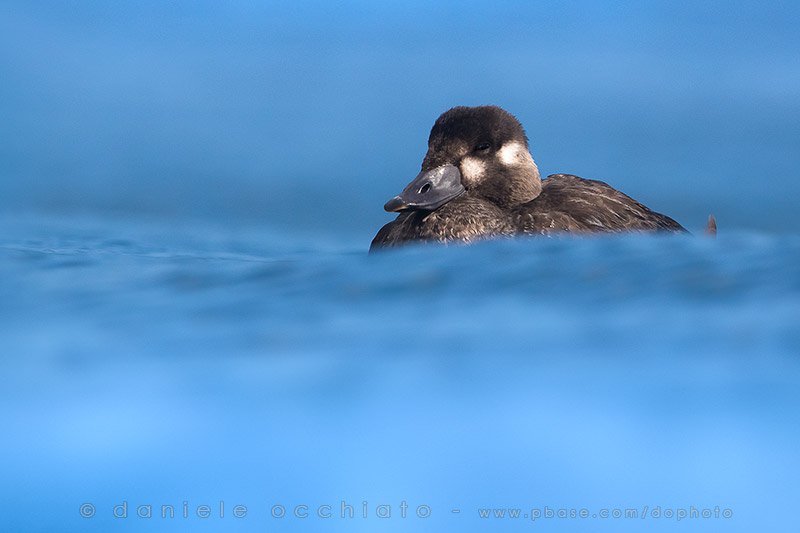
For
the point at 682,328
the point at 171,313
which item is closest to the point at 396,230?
the point at 171,313

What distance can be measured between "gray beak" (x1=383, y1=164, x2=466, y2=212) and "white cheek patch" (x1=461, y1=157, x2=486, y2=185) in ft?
0.12

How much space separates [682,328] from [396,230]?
1999 mm

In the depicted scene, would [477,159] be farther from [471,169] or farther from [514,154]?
[514,154]

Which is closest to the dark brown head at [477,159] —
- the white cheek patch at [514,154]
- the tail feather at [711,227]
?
the white cheek patch at [514,154]

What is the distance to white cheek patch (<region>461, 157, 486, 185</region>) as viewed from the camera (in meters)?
4.55

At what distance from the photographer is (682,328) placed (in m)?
2.79

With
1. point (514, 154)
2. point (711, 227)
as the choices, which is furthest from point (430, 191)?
point (711, 227)

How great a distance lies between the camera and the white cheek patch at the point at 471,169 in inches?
179

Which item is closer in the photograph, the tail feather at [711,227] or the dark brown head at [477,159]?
the dark brown head at [477,159]

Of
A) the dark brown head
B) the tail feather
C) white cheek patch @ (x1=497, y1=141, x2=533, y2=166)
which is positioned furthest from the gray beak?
the tail feather

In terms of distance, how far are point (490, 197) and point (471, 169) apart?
0.57 feet

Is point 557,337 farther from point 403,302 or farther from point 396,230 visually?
point 396,230

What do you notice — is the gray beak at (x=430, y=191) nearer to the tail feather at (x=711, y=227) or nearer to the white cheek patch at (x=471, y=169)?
the white cheek patch at (x=471, y=169)

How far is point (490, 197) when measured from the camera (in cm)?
462
